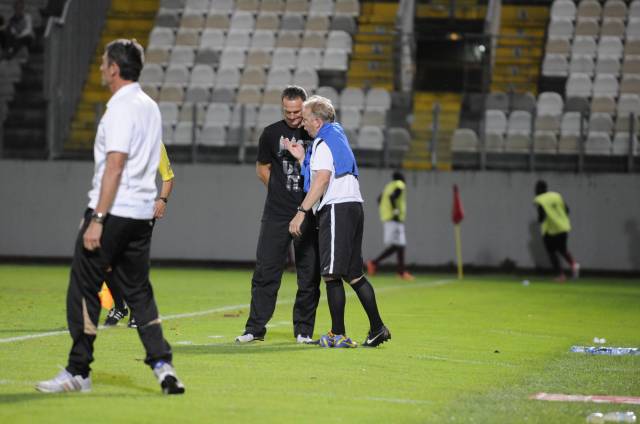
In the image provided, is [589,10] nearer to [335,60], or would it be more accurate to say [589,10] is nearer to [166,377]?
[335,60]

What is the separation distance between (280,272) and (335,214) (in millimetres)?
1056

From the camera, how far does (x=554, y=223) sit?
24219mm

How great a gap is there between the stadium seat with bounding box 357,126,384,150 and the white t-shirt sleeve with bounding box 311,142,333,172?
15734 mm

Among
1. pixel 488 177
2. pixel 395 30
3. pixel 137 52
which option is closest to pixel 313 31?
pixel 395 30

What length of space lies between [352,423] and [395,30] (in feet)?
73.9

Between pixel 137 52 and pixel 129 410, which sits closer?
pixel 129 410

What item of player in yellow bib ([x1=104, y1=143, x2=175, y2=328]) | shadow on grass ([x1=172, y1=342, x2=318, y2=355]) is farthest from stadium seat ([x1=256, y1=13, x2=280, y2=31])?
shadow on grass ([x1=172, y1=342, x2=318, y2=355])

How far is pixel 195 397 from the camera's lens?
7547 millimetres

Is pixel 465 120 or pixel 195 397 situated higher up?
pixel 465 120

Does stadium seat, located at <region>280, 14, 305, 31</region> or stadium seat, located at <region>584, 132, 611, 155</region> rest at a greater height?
stadium seat, located at <region>280, 14, 305, 31</region>

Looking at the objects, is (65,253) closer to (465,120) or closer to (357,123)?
(357,123)

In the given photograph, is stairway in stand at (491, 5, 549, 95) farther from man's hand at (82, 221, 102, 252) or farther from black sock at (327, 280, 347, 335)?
man's hand at (82, 221, 102, 252)

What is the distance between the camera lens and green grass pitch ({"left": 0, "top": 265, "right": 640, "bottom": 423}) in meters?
7.16

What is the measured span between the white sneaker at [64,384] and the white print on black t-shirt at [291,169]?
13.3 ft
